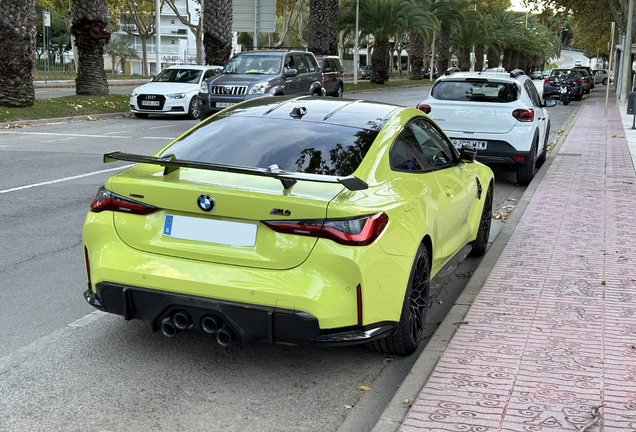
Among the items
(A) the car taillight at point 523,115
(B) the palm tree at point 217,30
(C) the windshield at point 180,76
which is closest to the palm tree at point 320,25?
(B) the palm tree at point 217,30

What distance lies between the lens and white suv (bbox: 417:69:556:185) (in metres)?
11.6

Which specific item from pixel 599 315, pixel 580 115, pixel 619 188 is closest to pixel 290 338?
pixel 599 315

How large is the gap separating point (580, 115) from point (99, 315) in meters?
27.1

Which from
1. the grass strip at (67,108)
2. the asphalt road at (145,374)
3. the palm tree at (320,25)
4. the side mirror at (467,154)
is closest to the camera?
the asphalt road at (145,374)

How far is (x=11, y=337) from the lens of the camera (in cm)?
490

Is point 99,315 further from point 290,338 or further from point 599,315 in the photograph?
point 599,315

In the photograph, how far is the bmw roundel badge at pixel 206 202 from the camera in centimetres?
406

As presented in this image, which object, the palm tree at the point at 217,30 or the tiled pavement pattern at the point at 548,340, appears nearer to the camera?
the tiled pavement pattern at the point at 548,340

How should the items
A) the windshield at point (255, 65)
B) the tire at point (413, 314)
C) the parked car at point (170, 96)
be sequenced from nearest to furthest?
the tire at point (413, 314), the windshield at point (255, 65), the parked car at point (170, 96)

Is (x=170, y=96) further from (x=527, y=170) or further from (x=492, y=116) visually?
(x=527, y=170)

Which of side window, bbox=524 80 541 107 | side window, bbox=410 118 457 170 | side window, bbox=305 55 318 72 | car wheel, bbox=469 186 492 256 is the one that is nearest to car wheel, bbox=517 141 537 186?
side window, bbox=524 80 541 107

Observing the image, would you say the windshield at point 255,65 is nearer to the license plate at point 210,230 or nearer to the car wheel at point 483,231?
the car wheel at point 483,231

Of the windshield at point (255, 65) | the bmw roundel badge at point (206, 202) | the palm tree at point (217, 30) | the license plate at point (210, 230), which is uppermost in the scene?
the palm tree at point (217, 30)

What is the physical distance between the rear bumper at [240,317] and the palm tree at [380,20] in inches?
1806
